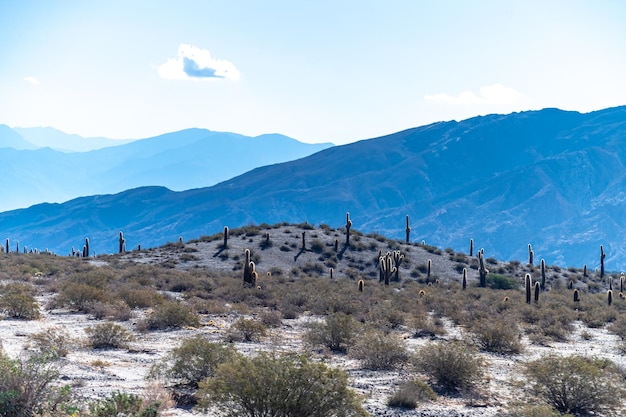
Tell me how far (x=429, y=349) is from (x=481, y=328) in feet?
17.6

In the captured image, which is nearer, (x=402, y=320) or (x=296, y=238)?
(x=402, y=320)

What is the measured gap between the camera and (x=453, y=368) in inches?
529

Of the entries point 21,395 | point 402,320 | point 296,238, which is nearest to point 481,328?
point 402,320

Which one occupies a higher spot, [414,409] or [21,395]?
[21,395]

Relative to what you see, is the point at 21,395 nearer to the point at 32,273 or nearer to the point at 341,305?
the point at 341,305

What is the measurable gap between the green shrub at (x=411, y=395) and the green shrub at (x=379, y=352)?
207cm

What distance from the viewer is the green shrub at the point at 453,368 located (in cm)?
1341

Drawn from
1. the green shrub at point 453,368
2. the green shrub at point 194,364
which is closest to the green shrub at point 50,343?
the green shrub at point 194,364

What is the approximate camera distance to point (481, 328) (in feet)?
62.1

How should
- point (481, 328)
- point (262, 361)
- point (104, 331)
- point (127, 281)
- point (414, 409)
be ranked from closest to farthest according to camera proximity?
point (262, 361) → point (414, 409) → point (104, 331) → point (481, 328) → point (127, 281)

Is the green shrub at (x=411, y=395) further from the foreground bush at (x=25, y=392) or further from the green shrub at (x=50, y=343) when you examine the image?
the green shrub at (x=50, y=343)

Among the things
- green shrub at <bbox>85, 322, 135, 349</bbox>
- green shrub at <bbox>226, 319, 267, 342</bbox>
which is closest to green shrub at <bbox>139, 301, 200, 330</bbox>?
green shrub at <bbox>226, 319, 267, 342</bbox>

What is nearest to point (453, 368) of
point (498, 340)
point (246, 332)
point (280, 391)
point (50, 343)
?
point (498, 340)

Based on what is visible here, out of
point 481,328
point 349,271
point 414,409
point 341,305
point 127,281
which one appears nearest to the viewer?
point 414,409
